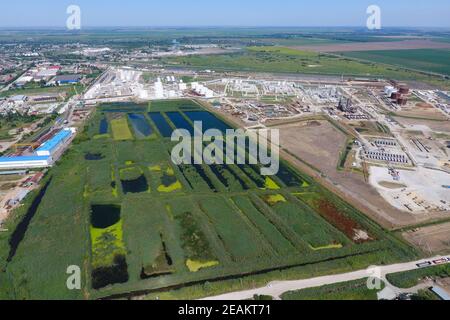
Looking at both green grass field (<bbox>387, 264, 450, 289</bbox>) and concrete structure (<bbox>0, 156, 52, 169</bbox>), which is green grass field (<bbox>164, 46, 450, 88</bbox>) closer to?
green grass field (<bbox>387, 264, 450, 289</bbox>)

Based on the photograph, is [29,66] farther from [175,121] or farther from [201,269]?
[201,269]

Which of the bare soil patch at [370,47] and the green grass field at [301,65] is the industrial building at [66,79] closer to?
the green grass field at [301,65]

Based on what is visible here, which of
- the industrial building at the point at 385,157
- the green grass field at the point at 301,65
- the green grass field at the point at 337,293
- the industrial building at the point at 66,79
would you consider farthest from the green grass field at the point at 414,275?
the industrial building at the point at 66,79

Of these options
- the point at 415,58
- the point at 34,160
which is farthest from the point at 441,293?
the point at 415,58

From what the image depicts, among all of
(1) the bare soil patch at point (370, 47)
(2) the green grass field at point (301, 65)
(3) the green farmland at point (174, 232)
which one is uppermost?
(1) the bare soil patch at point (370, 47)

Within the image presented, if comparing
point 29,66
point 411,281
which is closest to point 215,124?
point 411,281

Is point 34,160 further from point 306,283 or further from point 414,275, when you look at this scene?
point 414,275
